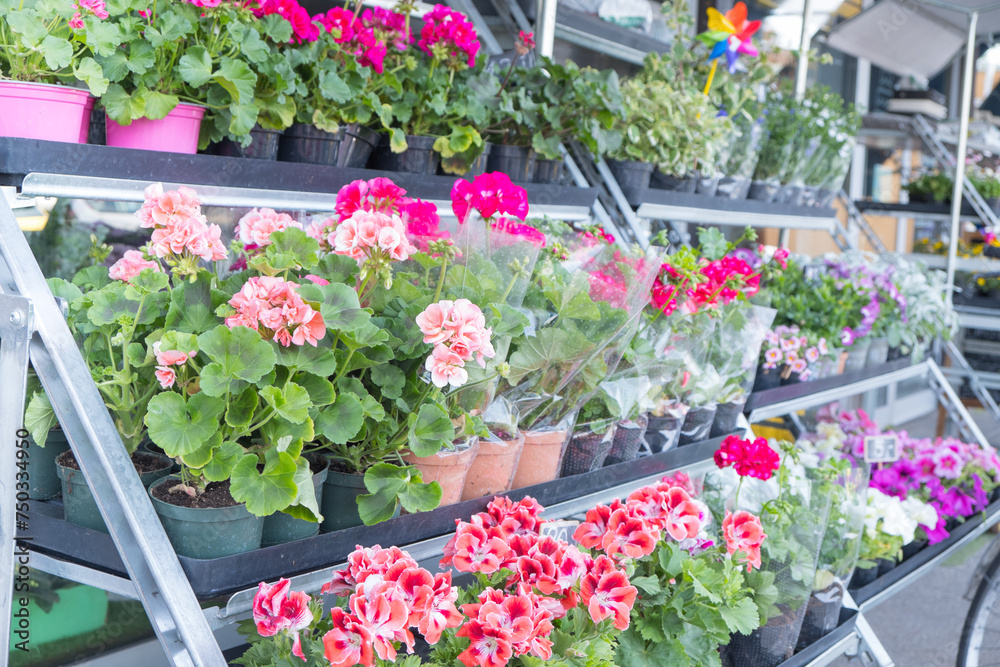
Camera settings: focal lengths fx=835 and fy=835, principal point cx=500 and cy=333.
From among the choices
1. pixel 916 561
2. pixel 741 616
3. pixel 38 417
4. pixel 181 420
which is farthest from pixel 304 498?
pixel 916 561

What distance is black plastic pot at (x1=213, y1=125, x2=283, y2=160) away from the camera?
5.23ft

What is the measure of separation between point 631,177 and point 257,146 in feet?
3.81

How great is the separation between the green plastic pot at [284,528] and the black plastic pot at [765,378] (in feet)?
5.86

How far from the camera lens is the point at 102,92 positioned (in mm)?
1295

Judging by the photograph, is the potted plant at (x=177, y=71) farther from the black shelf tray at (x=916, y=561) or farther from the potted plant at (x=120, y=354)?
the black shelf tray at (x=916, y=561)

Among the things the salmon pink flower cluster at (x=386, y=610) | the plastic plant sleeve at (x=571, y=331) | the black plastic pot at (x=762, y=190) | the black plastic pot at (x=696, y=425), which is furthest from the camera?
the black plastic pot at (x=762, y=190)

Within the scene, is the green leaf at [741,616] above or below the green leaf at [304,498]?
below

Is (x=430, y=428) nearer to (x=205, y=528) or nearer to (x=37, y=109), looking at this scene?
(x=205, y=528)

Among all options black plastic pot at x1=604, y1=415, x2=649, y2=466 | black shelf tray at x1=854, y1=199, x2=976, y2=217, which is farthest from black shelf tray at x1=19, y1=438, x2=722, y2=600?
black shelf tray at x1=854, y1=199, x2=976, y2=217

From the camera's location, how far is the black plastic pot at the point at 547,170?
220cm

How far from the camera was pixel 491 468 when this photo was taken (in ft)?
4.85

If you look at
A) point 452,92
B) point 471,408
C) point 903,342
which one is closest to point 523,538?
point 471,408

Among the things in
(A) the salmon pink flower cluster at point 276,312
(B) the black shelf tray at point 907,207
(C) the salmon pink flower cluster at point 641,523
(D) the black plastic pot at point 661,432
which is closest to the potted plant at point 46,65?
(A) the salmon pink flower cluster at point 276,312

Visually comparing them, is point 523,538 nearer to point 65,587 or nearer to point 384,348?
point 384,348
